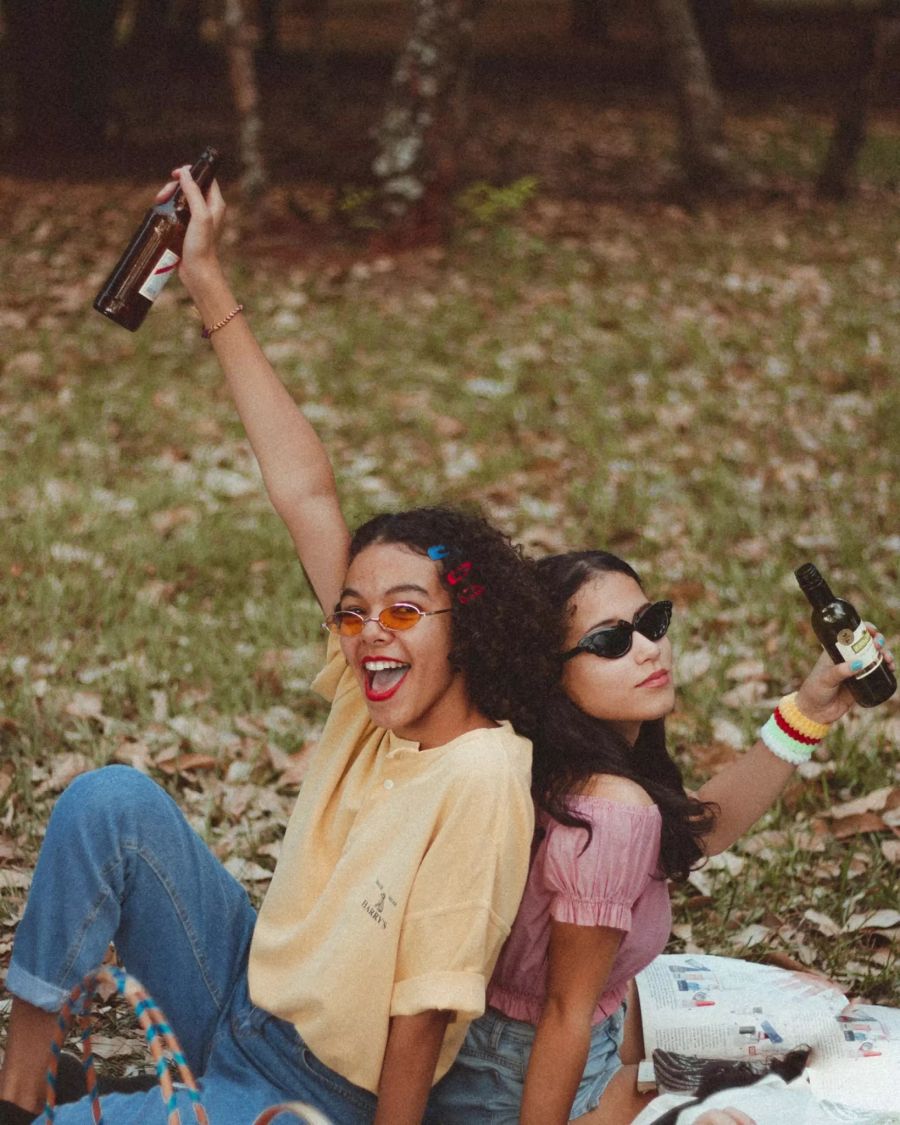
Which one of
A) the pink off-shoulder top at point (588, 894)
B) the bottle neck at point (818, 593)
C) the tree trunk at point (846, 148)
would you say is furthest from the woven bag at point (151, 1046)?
the tree trunk at point (846, 148)

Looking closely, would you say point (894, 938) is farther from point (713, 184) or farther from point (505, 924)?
point (713, 184)

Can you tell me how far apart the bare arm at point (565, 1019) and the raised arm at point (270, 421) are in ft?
2.77

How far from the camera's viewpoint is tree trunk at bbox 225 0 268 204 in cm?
904

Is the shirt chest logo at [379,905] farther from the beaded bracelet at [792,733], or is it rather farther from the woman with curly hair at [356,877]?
the beaded bracelet at [792,733]

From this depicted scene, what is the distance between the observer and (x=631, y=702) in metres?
2.68

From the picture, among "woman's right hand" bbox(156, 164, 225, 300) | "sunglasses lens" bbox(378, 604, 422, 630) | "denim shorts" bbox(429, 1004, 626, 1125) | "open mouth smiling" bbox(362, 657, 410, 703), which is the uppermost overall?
"woman's right hand" bbox(156, 164, 225, 300)

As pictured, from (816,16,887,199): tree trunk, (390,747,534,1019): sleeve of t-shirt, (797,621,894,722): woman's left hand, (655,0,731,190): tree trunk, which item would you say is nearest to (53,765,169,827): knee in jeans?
(390,747,534,1019): sleeve of t-shirt

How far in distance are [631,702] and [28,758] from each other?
2496mm

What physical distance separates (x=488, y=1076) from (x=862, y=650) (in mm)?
1124

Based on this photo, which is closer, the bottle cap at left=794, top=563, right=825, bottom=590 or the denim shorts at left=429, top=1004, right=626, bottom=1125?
the denim shorts at left=429, top=1004, right=626, bottom=1125

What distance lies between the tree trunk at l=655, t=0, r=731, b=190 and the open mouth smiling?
9.89m

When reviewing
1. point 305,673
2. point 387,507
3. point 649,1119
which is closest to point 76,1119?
point 649,1119

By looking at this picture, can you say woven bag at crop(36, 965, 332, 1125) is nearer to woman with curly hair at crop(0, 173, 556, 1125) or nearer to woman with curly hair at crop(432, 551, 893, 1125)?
woman with curly hair at crop(0, 173, 556, 1125)

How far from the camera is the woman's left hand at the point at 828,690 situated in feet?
9.47
